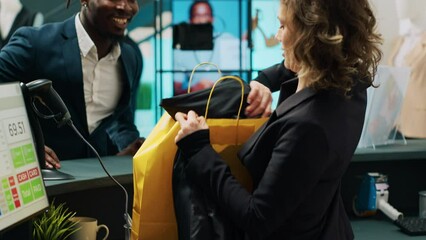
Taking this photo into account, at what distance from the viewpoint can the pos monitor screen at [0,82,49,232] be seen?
1.34m

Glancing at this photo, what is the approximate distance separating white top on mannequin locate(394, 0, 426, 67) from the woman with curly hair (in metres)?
2.24

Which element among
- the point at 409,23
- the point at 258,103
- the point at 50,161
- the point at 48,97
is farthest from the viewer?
the point at 409,23

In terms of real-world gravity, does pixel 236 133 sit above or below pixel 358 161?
above

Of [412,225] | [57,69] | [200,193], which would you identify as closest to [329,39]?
[200,193]

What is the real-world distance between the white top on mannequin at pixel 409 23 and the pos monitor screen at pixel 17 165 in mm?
2566

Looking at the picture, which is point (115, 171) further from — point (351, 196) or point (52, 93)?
point (351, 196)

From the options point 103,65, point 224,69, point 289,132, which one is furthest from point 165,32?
point 289,132

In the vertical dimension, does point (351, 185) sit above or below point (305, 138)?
below

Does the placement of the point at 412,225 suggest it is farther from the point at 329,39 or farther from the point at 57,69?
the point at 57,69

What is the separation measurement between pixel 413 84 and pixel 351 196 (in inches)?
57.5

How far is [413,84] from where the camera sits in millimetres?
3617

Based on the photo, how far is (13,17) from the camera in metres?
4.46

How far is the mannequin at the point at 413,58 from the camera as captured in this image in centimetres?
355

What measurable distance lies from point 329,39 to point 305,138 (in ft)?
0.68
